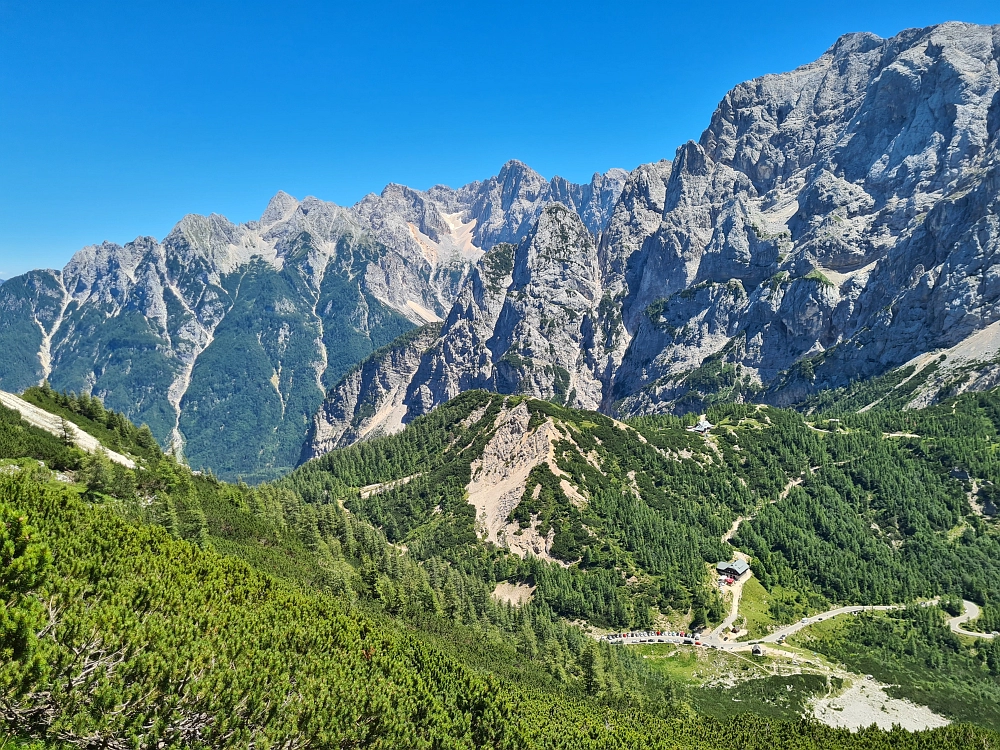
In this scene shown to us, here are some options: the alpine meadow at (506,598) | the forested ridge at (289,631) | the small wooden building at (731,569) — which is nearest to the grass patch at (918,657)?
the alpine meadow at (506,598)

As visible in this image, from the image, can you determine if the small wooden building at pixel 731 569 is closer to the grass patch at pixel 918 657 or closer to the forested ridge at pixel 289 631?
the forested ridge at pixel 289 631

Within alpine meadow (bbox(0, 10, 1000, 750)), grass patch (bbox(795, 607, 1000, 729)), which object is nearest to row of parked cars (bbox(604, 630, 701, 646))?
alpine meadow (bbox(0, 10, 1000, 750))

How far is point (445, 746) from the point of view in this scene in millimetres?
37562

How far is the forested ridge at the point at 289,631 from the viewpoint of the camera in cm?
2520

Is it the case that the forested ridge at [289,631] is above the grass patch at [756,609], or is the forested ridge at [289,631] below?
above

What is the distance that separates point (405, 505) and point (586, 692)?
11141 cm

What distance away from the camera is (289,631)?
126 ft

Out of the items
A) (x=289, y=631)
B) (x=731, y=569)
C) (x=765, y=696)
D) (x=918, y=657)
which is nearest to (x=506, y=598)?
(x=731, y=569)

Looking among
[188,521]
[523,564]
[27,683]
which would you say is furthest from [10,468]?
[523,564]

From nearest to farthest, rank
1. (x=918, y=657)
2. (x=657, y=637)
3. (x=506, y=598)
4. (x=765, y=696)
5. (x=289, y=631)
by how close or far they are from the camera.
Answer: (x=289, y=631) < (x=765, y=696) < (x=918, y=657) < (x=657, y=637) < (x=506, y=598)

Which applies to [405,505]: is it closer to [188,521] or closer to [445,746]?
[188,521]

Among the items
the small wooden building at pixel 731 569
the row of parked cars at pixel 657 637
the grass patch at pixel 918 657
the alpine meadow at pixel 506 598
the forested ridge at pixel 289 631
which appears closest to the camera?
the forested ridge at pixel 289 631

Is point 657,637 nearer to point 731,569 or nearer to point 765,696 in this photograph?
point 765,696

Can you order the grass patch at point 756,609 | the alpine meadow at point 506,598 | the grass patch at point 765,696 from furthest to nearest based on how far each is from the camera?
the grass patch at point 756,609 → the grass patch at point 765,696 → the alpine meadow at point 506,598
